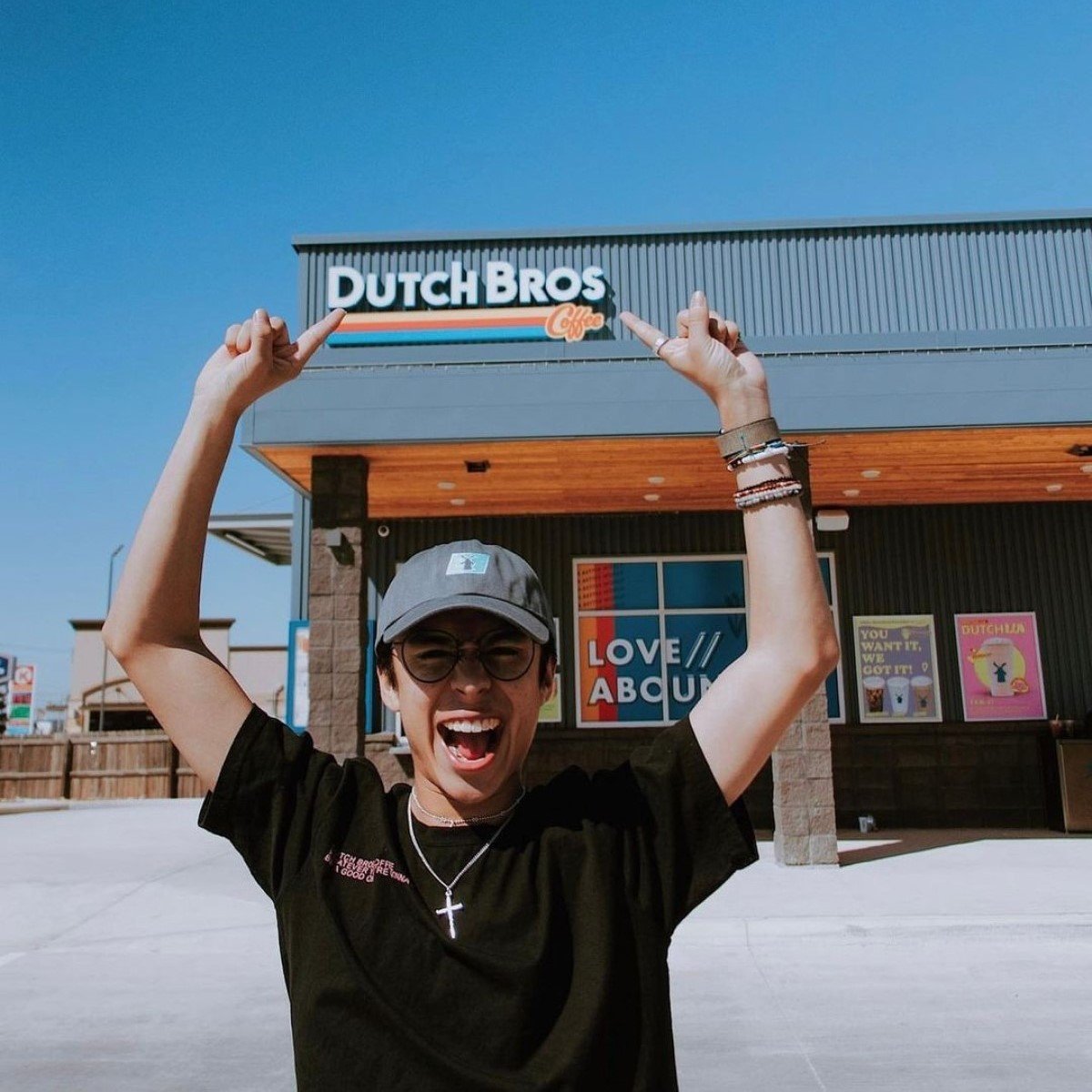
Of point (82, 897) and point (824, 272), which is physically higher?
point (824, 272)

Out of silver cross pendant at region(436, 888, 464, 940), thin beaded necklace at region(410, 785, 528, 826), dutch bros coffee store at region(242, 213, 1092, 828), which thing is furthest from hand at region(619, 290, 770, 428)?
dutch bros coffee store at region(242, 213, 1092, 828)

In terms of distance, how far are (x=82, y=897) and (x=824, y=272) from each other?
13.6 meters

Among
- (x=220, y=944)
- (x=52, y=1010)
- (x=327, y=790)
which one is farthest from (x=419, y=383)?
(x=327, y=790)

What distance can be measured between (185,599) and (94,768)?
25.9 meters

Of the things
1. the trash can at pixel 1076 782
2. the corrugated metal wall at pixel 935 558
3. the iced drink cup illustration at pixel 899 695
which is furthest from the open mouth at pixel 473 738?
the iced drink cup illustration at pixel 899 695

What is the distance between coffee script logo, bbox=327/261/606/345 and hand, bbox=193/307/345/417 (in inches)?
565

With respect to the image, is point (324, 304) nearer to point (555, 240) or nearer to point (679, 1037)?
point (555, 240)

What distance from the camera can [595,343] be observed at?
1242cm

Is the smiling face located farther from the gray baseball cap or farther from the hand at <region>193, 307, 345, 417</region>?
the hand at <region>193, 307, 345, 417</region>

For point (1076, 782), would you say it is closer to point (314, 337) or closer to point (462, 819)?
point (462, 819)

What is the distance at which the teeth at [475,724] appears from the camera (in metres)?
1.81

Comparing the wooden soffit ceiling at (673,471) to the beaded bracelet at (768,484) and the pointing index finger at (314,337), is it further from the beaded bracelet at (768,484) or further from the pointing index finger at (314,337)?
the beaded bracelet at (768,484)

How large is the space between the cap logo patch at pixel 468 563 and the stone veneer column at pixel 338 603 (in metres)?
8.95

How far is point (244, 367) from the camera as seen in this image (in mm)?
1980
